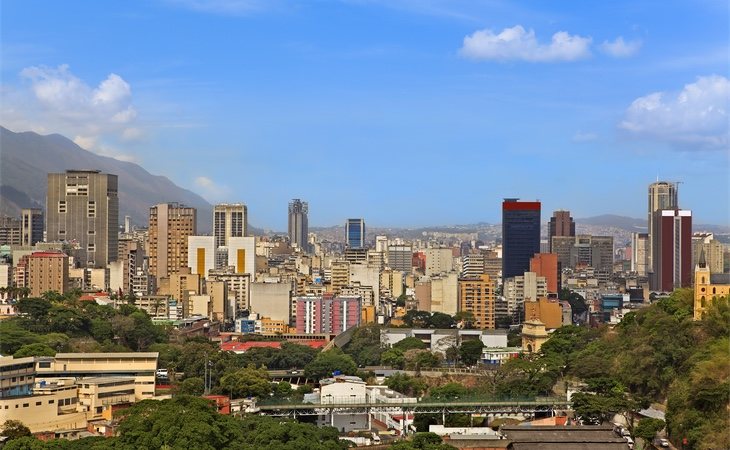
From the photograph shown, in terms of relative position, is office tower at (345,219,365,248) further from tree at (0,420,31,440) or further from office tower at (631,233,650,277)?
tree at (0,420,31,440)

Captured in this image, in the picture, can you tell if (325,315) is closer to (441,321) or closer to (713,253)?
(441,321)

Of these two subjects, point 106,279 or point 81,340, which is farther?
point 106,279

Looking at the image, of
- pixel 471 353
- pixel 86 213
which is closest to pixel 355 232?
pixel 86 213

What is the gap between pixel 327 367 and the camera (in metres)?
30.2

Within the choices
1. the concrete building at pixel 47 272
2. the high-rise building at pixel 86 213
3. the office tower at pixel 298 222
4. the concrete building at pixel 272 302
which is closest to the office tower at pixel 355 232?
the office tower at pixel 298 222

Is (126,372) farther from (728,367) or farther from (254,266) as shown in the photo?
(254,266)

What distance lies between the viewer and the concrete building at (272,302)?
45.0m

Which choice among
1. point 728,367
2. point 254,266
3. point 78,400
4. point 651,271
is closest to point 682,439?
point 728,367

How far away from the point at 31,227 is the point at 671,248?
106 feet

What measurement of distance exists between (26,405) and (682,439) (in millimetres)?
10278

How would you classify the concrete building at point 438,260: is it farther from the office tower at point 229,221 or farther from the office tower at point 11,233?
the office tower at point 11,233

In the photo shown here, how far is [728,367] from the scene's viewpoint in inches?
766

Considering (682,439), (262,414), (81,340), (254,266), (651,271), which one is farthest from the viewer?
(651,271)

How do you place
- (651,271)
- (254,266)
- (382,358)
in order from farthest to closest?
(651,271) < (254,266) < (382,358)
